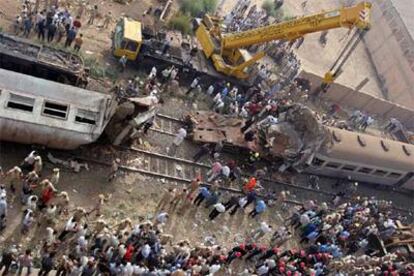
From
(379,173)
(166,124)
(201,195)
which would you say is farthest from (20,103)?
(379,173)

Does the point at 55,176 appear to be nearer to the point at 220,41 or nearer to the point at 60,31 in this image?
the point at 60,31

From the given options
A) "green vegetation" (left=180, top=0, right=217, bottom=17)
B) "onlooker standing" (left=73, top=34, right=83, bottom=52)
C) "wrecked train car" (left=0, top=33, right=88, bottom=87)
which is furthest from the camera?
"green vegetation" (left=180, top=0, right=217, bottom=17)

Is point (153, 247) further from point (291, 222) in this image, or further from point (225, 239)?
point (291, 222)

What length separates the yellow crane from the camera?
2184 centimetres

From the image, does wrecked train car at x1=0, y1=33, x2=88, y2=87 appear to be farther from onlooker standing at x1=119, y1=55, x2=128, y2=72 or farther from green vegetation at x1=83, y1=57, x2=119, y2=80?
onlooker standing at x1=119, y1=55, x2=128, y2=72

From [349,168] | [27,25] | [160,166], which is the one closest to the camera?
[160,166]

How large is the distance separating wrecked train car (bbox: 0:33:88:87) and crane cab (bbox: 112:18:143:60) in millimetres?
3917

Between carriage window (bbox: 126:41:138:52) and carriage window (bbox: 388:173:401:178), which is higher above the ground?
carriage window (bbox: 126:41:138:52)

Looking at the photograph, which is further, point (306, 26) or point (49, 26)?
point (306, 26)

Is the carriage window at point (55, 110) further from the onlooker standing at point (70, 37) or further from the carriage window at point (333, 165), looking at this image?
the carriage window at point (333, 165)

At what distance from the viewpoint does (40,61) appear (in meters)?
19.3

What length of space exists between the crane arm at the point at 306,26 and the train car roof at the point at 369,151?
4748 mm

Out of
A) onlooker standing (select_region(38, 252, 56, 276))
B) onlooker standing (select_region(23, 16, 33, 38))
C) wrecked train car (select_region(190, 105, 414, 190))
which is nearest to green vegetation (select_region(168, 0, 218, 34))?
wrecked train car (select_region(190, 105, 414, 190))

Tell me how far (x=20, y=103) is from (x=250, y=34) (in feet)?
37.6
